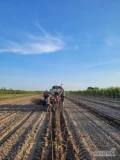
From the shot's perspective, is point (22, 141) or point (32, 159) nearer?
point (32, 159)

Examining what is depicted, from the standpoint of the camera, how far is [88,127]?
13055 millimetres

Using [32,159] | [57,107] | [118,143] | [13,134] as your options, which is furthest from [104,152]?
[57,107]

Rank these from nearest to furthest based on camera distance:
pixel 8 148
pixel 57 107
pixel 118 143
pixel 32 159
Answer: pixel 32 159
pixel 8 148
pixel 118 143
pixel 57 107

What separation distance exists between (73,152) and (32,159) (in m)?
1.20

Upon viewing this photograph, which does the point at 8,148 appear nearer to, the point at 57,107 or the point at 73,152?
the point at 73,152

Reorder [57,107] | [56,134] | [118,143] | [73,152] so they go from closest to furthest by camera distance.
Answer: [73,152] < [118,143] < [56,134] < [57,107]

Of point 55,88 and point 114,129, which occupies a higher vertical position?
point 55,88

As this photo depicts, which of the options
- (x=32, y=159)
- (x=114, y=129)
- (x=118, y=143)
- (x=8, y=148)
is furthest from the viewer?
(x=114, y=129)

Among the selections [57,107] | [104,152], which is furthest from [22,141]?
[57,107]

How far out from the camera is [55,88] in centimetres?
2578

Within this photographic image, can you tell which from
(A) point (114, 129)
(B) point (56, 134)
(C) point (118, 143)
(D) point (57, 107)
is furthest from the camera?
(D) point (57, 107)

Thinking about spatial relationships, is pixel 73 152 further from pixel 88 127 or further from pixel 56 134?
pixel 88 127

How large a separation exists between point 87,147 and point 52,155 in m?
1.56

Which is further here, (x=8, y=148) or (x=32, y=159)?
(x=8, y=148)
